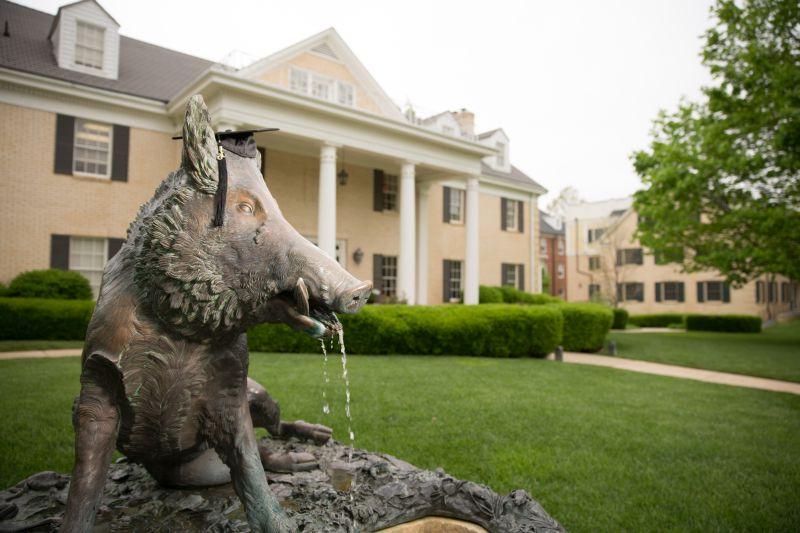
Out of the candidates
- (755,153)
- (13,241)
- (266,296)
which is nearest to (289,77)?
(13,241)

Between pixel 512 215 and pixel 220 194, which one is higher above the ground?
pixel 512 215

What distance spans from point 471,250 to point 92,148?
12.5 m

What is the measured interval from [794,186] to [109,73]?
68.2 feet

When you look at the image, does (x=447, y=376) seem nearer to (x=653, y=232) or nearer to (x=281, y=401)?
(x=281, y=401)

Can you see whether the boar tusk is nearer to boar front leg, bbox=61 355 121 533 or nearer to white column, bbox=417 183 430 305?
boar front leg, bbox=61 355 121 533

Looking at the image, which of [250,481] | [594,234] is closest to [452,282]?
[250,481]

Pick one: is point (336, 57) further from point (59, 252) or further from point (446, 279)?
point (59, 252)

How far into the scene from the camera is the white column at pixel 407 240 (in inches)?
623

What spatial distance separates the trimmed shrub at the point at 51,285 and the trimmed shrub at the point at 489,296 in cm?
1399

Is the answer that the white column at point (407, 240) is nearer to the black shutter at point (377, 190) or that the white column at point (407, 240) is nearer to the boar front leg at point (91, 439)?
the black shutter at point (377, 190)

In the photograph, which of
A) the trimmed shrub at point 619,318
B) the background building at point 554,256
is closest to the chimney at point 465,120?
the trimmed shrub at point 619,318

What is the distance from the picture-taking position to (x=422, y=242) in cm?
1912

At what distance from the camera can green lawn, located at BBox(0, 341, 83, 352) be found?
945cm

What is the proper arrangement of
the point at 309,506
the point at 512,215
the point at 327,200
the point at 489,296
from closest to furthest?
1. the point at 309,506
2. the point at 327,200
3. the point at 489,296
4. the point at 512,215
